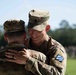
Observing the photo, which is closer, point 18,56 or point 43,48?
point 18,56

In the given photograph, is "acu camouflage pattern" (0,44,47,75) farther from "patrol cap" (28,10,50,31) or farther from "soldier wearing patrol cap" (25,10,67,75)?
"patrol cap" (28,10,50,31)

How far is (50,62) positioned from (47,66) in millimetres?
103

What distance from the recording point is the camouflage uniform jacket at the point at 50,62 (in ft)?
10.5

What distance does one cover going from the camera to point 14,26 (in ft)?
10.9

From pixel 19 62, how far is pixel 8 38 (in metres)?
0.23

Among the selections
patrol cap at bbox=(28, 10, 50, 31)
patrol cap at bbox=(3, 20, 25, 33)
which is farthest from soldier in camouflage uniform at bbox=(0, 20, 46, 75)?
patrol cap at bbox=(28, 10, 50, 31)

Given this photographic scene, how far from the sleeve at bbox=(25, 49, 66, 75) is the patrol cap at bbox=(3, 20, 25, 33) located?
0.29 m

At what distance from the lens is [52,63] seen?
331 cm

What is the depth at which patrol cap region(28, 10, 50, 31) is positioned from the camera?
11.1ft

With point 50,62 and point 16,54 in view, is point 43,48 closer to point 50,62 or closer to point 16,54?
point 50,62

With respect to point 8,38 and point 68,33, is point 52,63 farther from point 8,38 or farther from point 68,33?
point 68,33

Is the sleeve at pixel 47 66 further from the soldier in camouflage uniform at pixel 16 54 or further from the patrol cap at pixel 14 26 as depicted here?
the patrol cap at pixel 14 26

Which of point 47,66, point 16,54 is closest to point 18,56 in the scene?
point 16,54

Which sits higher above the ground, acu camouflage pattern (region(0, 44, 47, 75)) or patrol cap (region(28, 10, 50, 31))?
patrol cap (region(28, 10, 50, 31))
